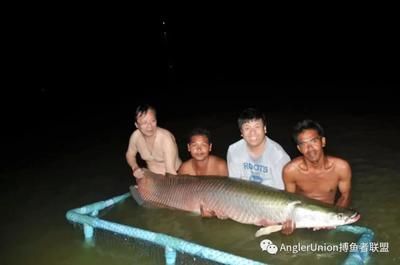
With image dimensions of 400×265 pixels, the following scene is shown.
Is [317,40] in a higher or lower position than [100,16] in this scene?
lower

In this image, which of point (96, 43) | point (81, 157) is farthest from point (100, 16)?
point (81, 157)

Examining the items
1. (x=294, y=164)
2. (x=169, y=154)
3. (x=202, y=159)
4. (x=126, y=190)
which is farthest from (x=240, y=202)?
(x=126, y=190)

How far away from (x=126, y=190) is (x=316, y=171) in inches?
122

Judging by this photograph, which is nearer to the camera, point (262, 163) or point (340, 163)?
point (340, 163)

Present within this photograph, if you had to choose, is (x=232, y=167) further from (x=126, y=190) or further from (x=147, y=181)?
(x=126, y=190)

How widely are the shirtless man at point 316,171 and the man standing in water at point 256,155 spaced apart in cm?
18

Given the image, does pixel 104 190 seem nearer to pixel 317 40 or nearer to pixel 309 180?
pixel 309 180

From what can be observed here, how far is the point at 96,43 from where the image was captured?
33375 mm

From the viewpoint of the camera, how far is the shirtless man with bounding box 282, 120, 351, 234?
13.6 ft

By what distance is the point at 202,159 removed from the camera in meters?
4.93

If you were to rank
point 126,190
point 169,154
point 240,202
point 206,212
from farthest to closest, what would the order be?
1. point 126,190
2. point 169,154
3. point 206,212
4. point 240,202

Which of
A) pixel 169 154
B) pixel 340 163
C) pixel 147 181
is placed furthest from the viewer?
pixel 169 154

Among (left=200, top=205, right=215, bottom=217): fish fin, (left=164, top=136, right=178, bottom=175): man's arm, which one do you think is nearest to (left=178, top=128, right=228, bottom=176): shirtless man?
(left=164, top=136, right=178, bottom=175): man's arm

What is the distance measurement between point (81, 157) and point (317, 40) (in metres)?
25.8
